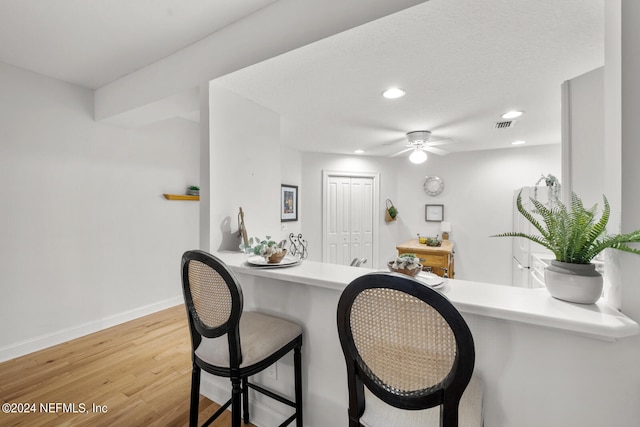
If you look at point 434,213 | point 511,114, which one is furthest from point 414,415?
point 434,213

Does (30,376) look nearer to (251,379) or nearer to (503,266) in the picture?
(251,379)

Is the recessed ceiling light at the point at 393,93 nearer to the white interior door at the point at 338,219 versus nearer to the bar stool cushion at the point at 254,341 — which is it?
the bar stool cushion at the point at 254,341

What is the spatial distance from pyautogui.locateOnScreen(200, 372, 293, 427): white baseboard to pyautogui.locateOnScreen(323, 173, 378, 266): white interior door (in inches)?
121

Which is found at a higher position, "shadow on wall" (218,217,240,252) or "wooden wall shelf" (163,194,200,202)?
"wooden wall shelf" (163,194,200,202)

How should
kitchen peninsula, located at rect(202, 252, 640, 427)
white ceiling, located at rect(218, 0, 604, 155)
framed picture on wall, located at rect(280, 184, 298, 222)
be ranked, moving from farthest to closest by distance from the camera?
framed picture on wall, located at rect(280, 184, 298, 222)
white ceiling, located at rect(218, 0, 604, 155)
kitchen peninsula, located at rect(202, 252, 640, 427)

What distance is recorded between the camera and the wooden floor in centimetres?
172

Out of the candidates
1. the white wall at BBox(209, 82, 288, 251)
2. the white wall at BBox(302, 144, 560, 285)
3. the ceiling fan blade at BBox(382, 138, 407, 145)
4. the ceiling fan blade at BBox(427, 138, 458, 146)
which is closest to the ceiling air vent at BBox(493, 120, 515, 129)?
the ceiling fan blade at BBox(427, 138, 458, 146)

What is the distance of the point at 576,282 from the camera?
1016 millimetres

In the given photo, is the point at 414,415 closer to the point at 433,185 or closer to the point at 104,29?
the point at 104,29

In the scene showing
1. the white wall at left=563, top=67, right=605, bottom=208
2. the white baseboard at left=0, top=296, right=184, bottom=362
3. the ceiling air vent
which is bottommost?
the white baseboard at left=0, top=296, right=184, bottom=362

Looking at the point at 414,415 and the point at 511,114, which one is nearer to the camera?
the point at 414,415

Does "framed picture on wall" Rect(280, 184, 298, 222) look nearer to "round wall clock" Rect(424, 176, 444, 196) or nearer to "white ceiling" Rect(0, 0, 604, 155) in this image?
"white ceiling" Rect(0, 0, 604, 155)

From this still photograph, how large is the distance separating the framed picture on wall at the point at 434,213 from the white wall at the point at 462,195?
0.08 metres

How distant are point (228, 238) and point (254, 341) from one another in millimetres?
933
